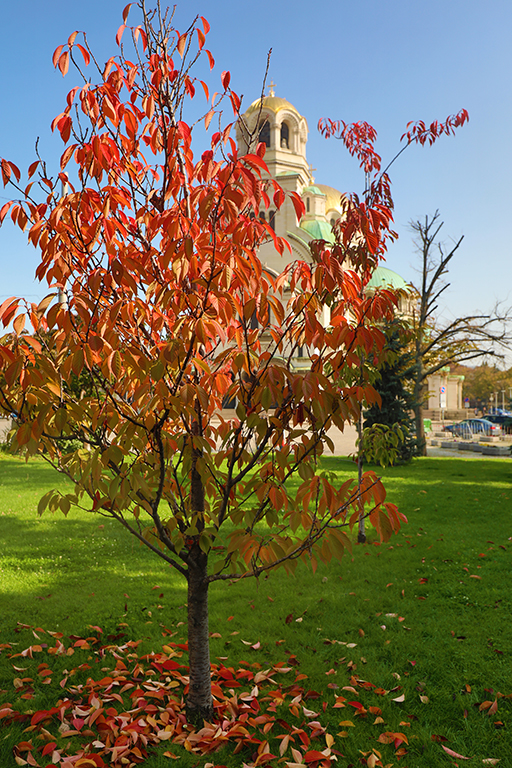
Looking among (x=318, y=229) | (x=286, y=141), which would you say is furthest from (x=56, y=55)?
(x=286, y=141)

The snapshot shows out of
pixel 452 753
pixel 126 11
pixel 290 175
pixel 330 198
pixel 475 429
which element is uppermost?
pixel 330 198

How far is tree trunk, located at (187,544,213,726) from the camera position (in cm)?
340

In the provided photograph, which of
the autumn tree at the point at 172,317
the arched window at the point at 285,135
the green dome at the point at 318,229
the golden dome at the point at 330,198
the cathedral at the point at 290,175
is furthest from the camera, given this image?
the golden dome at the point at 330,198

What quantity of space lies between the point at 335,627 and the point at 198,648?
1.99m

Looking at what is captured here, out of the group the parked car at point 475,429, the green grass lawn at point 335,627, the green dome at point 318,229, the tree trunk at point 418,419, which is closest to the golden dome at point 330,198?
the green dome at point 318,229

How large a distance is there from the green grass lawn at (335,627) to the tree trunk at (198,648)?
0.29 meters

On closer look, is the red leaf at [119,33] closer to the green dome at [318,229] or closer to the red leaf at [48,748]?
the red leaf at [48,748]

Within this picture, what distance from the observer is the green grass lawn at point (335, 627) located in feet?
11.1

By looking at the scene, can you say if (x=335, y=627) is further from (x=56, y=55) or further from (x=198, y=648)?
(x=56, y=55)

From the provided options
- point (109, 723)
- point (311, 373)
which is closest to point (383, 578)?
point (109, 723)

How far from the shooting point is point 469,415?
63.4 m

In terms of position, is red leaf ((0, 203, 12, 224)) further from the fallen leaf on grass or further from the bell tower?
the bell tower

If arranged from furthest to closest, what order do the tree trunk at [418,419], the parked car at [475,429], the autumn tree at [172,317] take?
1. the parked car at [475,429]
2. the tree trunk at [418,419]
3. the autumn tree at [172,317]

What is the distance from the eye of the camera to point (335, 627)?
4.90 meters
